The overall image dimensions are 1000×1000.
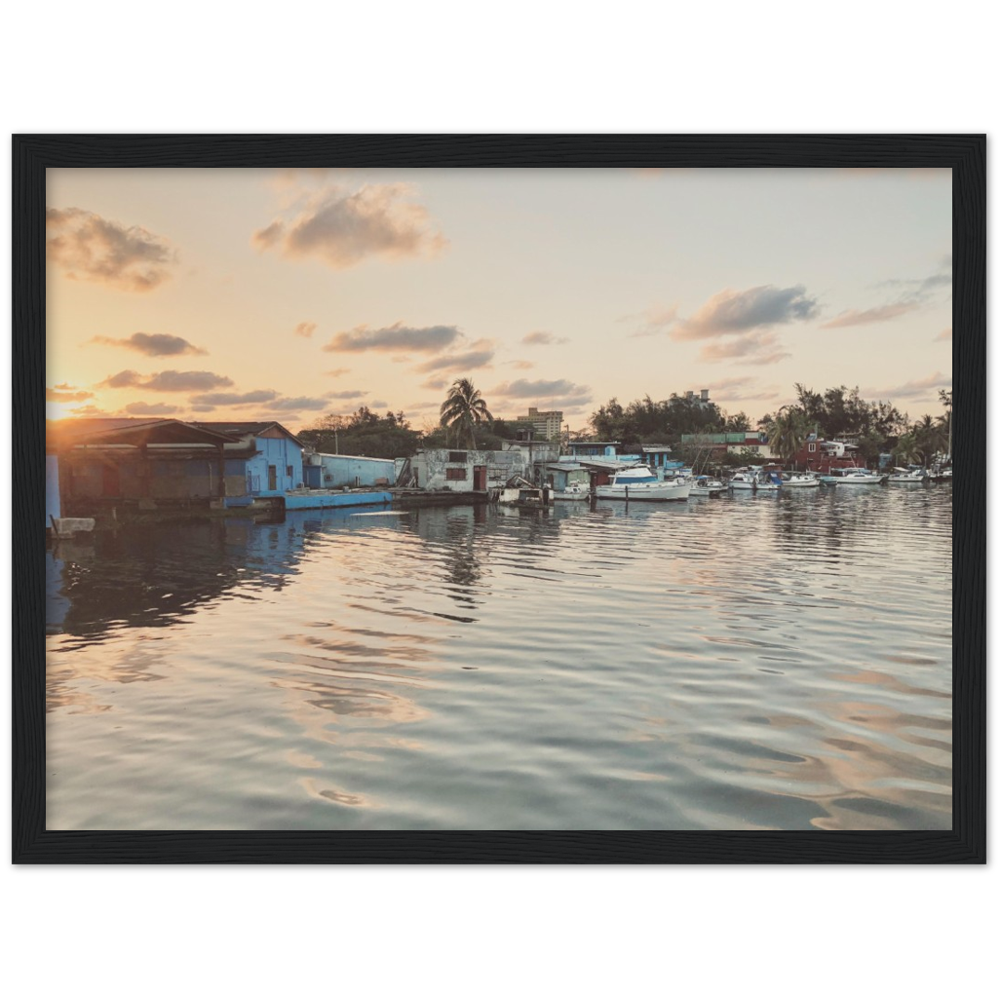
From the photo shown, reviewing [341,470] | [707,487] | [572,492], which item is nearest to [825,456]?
[707,487]

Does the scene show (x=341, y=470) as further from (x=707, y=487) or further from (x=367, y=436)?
(x=707, y=487)

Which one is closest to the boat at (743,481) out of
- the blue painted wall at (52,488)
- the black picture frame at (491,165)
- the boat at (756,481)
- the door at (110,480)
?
the boat at (756,481)

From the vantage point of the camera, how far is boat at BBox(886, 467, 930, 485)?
295 cm

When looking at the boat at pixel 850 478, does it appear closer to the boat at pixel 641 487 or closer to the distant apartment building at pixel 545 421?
the boat at pixel 641 487

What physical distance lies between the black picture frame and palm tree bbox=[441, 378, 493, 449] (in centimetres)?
135

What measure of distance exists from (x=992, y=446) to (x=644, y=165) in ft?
4.78

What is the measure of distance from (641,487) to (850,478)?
42.1 inches

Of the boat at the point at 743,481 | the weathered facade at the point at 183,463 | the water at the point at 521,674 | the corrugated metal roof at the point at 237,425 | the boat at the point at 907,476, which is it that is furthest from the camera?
the boat at the point at 743,481

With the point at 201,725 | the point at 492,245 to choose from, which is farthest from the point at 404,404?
the point at 201,725

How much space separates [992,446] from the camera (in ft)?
8.16

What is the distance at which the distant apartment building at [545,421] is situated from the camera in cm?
403

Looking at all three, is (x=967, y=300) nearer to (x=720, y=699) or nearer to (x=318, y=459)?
(x=720, y=699)

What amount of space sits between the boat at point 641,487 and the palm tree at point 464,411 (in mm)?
833

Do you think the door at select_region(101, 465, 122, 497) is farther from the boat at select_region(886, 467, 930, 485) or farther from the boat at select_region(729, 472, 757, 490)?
the boat at select_region(886, 467, 930, 485)
